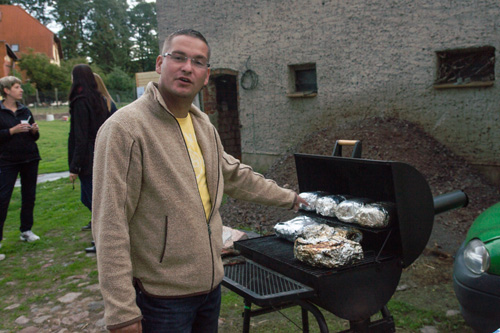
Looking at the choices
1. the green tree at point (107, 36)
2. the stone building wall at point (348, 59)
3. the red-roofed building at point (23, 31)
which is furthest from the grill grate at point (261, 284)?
the green tree at point (107, 36)

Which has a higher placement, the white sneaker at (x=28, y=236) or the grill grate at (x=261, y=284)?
the grill grate at (x=261, y=284)

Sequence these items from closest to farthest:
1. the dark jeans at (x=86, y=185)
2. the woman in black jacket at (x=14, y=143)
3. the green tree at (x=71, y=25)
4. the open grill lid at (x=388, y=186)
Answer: the open grill lid at (x=388, y=186) → the dark jeans at (x=86, y=185) → the woman in black jacket at (x=14, y=143) → the green tree at (x=71, y=25)

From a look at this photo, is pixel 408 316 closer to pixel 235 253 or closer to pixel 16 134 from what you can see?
pixel 235 253

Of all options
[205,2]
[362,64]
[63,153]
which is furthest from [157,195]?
[63,153]

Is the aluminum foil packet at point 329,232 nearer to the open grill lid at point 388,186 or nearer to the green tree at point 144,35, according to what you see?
the open grill lid at point 388,186

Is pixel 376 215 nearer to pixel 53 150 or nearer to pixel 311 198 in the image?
pixel 311 198

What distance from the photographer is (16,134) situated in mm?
5805

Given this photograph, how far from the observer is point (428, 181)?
21.7 ft

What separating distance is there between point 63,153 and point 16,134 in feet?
39.2

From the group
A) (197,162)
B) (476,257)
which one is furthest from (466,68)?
(197,162)

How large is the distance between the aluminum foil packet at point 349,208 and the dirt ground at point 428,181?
2037 mm

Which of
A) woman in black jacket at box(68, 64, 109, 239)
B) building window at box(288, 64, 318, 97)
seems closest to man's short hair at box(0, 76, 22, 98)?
woman in black jacket at box(68, 64, 109, 239)

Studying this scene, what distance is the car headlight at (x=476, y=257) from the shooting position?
316 cm

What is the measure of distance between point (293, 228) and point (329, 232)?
0.29m
